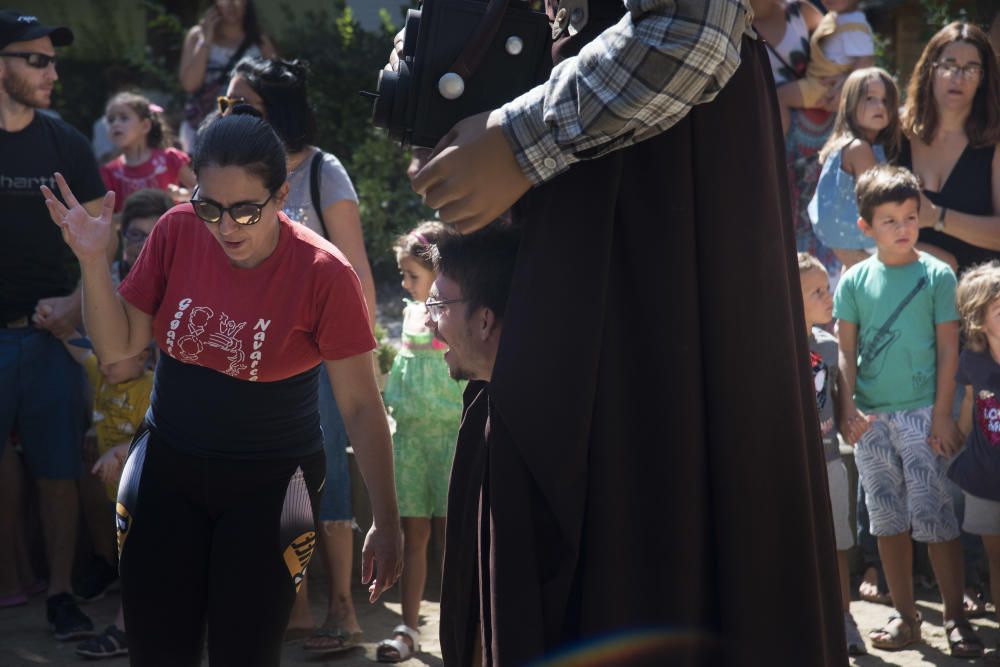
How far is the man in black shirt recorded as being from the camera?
5.22m

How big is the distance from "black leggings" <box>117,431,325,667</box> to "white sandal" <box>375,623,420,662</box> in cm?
177

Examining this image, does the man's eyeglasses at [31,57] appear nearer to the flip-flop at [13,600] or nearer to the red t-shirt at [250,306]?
the flip-flop at [13,600]

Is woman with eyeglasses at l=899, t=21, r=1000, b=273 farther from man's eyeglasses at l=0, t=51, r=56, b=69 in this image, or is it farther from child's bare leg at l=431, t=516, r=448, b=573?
man's eyeglasses at l=0, t=51, r=56, b=69

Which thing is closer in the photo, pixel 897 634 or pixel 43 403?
pixel 897 634

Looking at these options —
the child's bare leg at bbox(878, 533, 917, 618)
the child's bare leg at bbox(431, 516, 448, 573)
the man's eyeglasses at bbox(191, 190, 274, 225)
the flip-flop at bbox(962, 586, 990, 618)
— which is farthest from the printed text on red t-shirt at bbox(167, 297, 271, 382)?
the flip-flop at bbox(962, 586, 990, 618)

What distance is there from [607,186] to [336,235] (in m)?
2.92

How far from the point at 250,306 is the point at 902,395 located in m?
3.00

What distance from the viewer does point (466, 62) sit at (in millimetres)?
1983

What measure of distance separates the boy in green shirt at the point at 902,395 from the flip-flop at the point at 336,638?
2109 mm

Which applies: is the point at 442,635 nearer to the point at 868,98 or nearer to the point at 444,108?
the point at 444,108

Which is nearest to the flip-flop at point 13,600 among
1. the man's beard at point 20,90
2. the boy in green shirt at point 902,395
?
the man's beard at point 20,90

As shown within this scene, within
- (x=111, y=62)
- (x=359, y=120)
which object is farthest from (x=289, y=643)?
(x=111, y=62)

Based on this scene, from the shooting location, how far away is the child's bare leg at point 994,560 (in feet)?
15.9

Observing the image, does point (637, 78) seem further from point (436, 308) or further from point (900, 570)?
point (900, 570)
